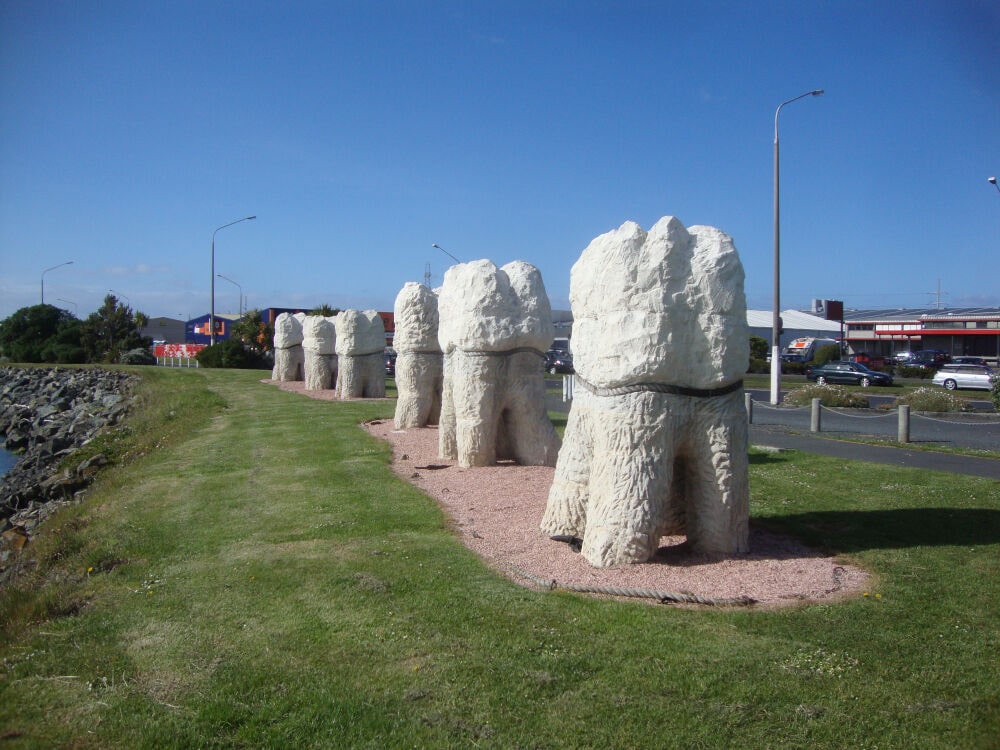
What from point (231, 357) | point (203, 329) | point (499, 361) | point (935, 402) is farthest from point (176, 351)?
point (499, 361)

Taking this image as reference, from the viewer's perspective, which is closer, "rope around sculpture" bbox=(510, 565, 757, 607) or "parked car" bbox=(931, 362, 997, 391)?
"rope around sculpture" bbox=(510, 565, 757, 607)

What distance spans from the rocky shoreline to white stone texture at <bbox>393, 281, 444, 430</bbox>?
6387 mm

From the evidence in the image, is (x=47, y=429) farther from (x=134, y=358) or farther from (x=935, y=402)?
(x=935, y=402)

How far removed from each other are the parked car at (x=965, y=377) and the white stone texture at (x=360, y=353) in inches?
898

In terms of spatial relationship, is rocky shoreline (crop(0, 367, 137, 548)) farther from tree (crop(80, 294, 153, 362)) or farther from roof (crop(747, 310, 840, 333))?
roof (crop(747, 310, 840, 333))

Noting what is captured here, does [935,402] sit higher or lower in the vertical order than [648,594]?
higher

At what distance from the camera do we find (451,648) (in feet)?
17.0

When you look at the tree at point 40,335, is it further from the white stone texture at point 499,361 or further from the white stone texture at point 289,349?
the white stone texture at point 499,361

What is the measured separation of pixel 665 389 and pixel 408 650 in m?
2.99

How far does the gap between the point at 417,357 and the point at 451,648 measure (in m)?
10.4

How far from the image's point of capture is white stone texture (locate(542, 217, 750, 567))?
6660 millimetres

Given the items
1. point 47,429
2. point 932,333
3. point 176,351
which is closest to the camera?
point 47,429

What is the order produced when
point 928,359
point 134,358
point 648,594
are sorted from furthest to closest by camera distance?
point 928,359
point 134,358
point 648,594

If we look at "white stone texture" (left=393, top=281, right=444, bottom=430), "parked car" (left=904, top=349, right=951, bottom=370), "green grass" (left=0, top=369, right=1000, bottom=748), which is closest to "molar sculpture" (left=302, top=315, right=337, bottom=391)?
"white stone texture" (left=393, top=281, right=444, bottom=430)
